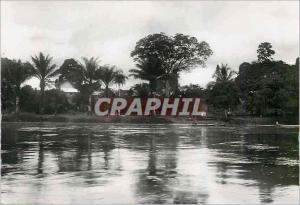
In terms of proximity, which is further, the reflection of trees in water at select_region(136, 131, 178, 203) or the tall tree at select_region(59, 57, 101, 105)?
the tall tree at select_region(59, 57, 101, 105)

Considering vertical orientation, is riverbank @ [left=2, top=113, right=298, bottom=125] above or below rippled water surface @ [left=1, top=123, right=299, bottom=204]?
above

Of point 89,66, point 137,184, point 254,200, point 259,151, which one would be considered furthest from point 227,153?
point 89,66

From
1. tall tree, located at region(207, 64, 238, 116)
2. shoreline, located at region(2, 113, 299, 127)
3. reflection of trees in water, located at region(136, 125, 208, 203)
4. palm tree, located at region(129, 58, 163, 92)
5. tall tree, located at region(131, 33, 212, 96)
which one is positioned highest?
tall tree, located at region(131, 33, 212, 96)

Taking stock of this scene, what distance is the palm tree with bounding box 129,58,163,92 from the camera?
2024 inches

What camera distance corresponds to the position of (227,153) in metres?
14.9

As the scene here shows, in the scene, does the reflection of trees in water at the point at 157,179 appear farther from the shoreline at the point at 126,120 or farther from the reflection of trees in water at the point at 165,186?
the shoreline at the point at 126,120

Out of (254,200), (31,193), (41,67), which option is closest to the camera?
(254,200)

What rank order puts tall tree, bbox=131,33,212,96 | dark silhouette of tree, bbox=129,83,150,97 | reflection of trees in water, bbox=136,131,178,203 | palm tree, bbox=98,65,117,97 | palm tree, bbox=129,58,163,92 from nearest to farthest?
reflection of trees in water, bbox=136,131,178,203
palm tree, bbox=98,65,117,97
dark silhouette of tree, bbox=129,83,150,97
palm tree, bbox=129,58,163,92
tall tree, bbox=131,33,212,96

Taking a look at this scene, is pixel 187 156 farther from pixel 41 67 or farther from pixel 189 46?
pixel 189 46

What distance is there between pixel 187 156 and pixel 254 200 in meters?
6.50

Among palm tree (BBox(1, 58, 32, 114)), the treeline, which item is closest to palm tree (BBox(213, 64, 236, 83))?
the treeline

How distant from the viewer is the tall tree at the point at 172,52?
57.7 meters

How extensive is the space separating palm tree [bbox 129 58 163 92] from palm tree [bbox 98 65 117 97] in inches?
81.6

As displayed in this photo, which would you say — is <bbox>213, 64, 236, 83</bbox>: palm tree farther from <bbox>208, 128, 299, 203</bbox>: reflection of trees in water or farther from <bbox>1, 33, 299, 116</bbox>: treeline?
<bbox>208, 128, 299, 203</bbox>: reflection of trees in water
